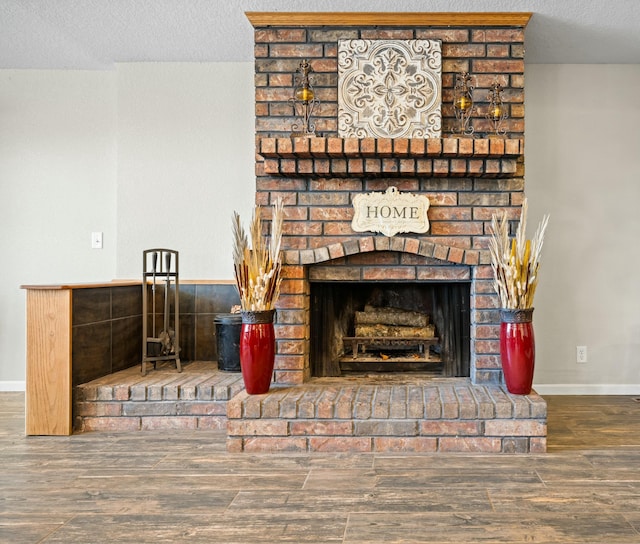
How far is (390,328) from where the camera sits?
3092mm

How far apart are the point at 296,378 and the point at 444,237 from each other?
1.07m

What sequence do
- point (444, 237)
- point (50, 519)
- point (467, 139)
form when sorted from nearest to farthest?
point (50, 519) < point (467, 139) < point (444, 237)

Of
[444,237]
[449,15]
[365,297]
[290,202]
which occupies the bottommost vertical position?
[365,297]

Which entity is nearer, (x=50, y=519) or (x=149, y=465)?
(x=50, y=519)

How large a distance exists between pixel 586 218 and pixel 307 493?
103 inches

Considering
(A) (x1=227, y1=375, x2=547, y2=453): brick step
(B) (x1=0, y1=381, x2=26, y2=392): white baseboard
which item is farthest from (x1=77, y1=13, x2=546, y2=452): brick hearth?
(B) (x1=0, y1=381, x2=26, y2=392): white baseboard

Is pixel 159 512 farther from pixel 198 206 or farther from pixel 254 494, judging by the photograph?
pixel 198 206

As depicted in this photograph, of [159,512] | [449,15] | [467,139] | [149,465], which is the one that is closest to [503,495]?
[159,512]

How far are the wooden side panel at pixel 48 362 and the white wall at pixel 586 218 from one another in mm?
2794

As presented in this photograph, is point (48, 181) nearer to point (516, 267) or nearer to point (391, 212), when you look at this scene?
point (391, 212)

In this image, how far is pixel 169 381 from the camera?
2.86 m

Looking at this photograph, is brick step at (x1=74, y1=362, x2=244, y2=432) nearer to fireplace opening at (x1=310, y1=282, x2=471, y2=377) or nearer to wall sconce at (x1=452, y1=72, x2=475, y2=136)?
fireplace opening at (x1=310, y1=282, x2=471, y2=377)

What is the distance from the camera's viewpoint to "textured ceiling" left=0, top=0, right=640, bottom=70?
270cm

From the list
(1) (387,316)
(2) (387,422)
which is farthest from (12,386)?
(2) (387,422)
